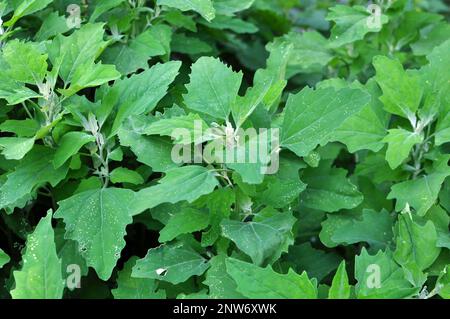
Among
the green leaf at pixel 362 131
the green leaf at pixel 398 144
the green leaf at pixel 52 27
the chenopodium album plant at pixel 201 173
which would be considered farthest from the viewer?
the green leaf at pixel 52 27

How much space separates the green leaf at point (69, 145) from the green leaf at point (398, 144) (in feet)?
2.36

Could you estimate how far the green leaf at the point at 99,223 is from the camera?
154 cm

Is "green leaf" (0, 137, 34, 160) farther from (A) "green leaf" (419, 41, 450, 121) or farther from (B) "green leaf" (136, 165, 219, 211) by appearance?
(A) "green leaf" (419, 41, 450, 121)

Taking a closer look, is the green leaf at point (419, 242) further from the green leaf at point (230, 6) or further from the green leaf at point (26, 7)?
the green leaf at point (26, 7)

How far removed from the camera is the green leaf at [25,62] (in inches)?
63.4

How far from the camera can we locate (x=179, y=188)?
138 centimetres

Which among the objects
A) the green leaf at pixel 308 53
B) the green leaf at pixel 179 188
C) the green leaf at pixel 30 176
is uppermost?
the green leaf at pixel 179 188

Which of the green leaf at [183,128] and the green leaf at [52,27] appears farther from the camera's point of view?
the green leaf at [52,27]

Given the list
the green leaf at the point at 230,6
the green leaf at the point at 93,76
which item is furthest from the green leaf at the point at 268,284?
the green leaf at the point at 230,6

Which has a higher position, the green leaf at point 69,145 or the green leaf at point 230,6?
the green leaf at point 230,6

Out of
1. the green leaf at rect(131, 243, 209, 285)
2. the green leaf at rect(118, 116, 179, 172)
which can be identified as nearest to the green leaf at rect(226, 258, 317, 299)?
the green leaf at rect(131, 243, 209, 285)

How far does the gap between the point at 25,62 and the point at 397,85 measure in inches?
36.2

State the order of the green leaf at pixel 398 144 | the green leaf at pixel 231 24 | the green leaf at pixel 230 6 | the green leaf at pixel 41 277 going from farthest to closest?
the green leaf at pixel 231 24 < the green leaf at pixel 230 6 < the green leaf at pixel 398 144 < the green leaf at pixel 41 277

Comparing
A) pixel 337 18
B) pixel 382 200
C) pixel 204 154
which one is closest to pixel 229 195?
pixel 204 154
